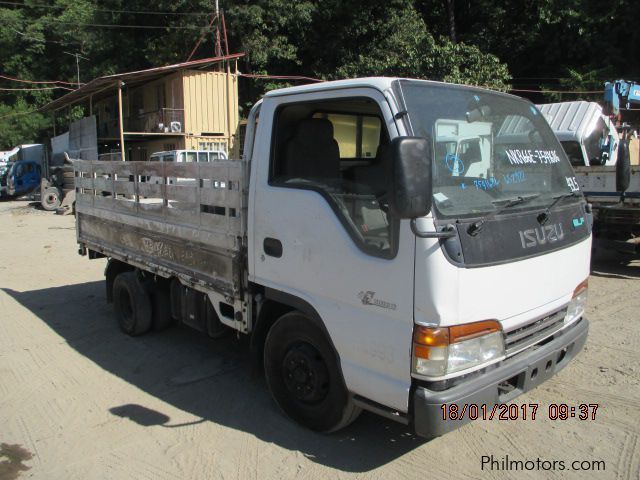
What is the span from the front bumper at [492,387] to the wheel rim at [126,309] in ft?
12.6

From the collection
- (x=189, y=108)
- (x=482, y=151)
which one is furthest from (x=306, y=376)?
(x=189, y=108)

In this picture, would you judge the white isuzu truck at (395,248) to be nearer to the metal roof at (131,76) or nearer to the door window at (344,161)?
the door window at (344,161)

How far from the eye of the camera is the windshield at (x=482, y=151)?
9.53ft

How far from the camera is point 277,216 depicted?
347cm

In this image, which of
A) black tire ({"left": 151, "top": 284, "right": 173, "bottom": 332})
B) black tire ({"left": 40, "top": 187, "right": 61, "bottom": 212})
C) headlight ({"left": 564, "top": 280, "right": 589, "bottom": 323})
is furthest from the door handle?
black tire ({"left": 40, "top": 187, "right": 61, "bottom": 212})

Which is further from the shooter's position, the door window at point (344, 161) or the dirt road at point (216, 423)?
the dirt road at point (216, 423)

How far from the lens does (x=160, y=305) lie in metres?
5.64

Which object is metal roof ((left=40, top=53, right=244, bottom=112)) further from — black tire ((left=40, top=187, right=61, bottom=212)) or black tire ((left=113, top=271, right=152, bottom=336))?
black tire ((left=113, top=271, right=152, bottom=336))

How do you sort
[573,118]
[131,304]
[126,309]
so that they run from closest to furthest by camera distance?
[131,304] < [126,309] < [573,118]

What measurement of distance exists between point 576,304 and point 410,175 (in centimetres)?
186

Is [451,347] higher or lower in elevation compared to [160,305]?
higher

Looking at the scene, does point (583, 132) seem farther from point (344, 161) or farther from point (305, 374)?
point (305, 374)

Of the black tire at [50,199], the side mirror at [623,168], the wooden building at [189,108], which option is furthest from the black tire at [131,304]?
the black tire at [50,199]

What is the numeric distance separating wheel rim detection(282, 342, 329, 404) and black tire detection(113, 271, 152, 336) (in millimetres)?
2476
